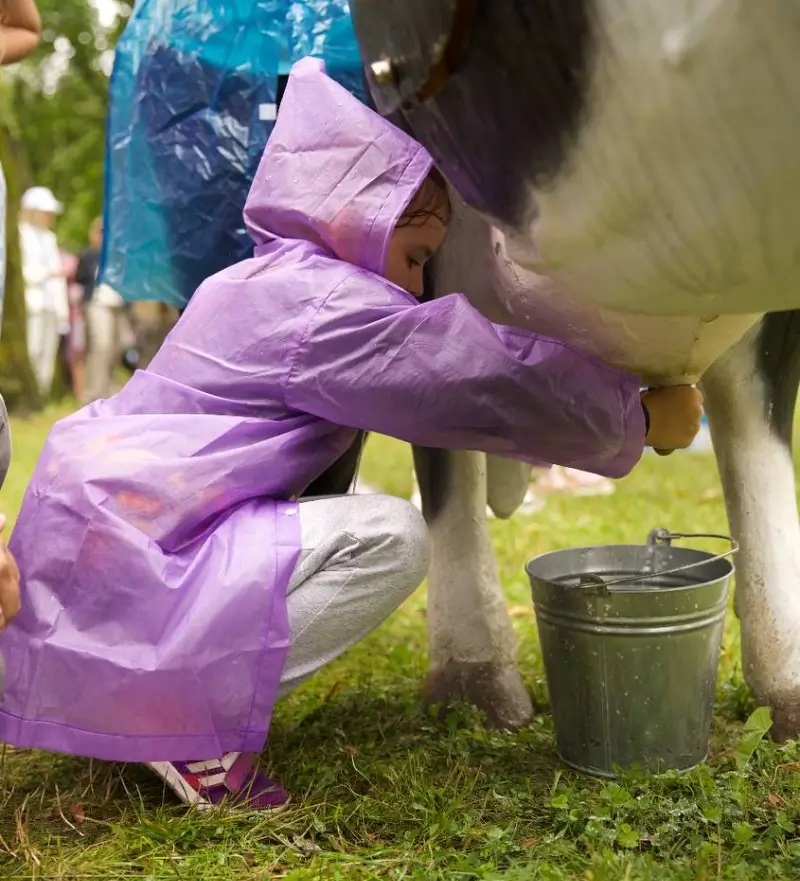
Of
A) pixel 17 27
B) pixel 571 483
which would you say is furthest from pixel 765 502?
pixel 571 483

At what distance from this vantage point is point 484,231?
1420 millimetres

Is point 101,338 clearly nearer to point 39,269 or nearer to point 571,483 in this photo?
point 39,269

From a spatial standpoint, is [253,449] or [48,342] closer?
[253,449]

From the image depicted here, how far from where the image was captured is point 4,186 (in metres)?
1.37

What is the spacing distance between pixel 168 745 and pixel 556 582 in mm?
568

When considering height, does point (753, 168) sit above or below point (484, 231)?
below

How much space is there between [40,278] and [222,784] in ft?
19.1

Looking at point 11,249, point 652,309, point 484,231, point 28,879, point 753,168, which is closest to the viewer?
point 753,168

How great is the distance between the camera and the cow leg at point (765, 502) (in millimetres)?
1608

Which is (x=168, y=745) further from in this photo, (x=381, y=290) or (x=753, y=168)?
(x=753, y=168)

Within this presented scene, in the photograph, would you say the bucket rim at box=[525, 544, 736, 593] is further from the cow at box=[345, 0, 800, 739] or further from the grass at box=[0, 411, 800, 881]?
the cow at box=[345, 0, 800, 739]

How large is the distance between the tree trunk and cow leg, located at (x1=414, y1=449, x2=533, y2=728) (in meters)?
5.17

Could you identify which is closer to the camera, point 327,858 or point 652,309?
point 652,309

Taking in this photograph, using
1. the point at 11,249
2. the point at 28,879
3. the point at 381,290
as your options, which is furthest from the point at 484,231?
the point at 11,249
